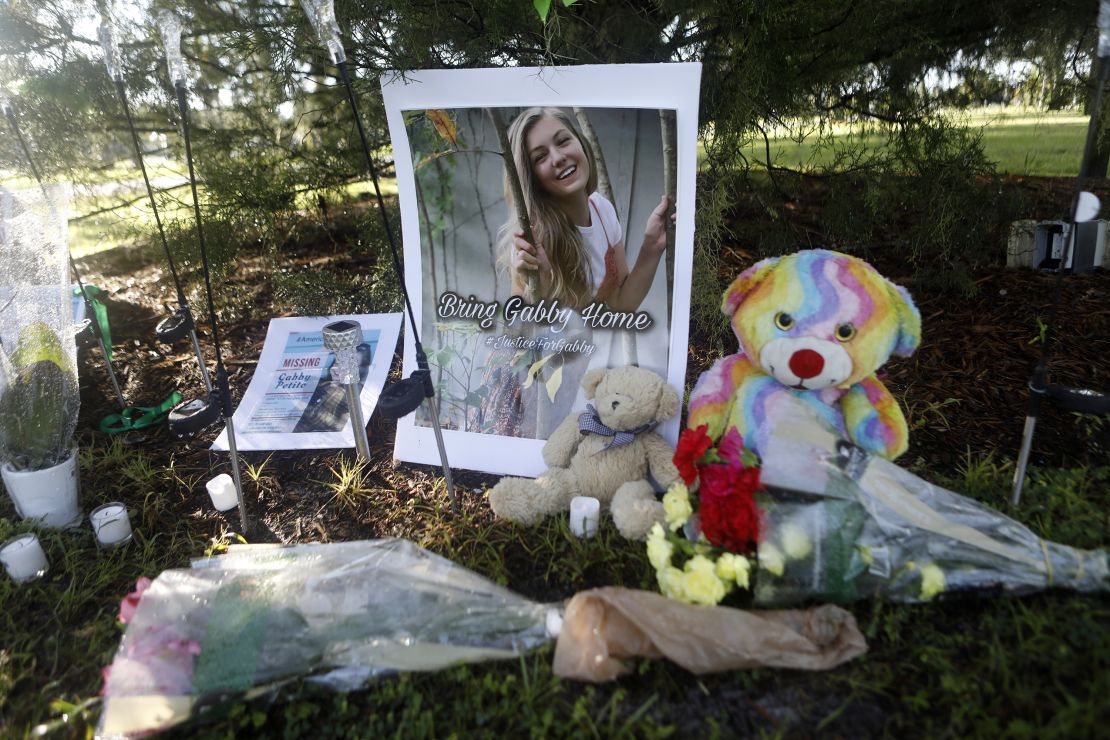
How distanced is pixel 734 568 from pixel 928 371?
143 cm

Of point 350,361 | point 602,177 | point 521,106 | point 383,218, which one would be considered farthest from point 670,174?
point 350,361

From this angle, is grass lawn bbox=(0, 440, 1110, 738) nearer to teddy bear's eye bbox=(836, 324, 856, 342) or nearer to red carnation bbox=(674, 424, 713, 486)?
red carnation bbox=(674, 424, 713, 486)

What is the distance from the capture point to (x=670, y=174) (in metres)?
1.76

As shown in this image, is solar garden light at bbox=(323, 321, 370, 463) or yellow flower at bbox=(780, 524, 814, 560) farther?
solar garden light at bbox=(323, 321, 370, 463)

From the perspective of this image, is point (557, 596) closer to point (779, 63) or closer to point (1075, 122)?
point (779, 63)

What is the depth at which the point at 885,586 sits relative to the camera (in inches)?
53.6

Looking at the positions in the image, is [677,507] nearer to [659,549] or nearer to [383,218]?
[659,549]

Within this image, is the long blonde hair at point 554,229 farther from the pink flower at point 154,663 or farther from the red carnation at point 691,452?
the pink flower at point 154,663

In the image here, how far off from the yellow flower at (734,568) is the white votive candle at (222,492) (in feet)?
4.61

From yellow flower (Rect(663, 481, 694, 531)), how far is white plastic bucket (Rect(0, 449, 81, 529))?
171 centimetres

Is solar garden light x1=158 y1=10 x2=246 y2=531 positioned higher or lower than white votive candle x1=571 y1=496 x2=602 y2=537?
higher

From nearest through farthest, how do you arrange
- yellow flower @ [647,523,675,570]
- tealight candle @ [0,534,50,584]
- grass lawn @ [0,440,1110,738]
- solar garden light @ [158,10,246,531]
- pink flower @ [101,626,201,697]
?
grass lawn @ [0,440,1110,738], pink flower @ [101,626,201,697], yellow flower @ [647,523,675,570], solar garden light @ [158,10,246,531], tealight candle @ [0,534,50,584]

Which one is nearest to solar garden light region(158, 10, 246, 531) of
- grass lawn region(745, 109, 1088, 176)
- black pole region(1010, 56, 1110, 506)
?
grass lawn region(745, 109, 1088, 176)

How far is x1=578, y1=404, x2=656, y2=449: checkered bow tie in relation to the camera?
172 centimetres
